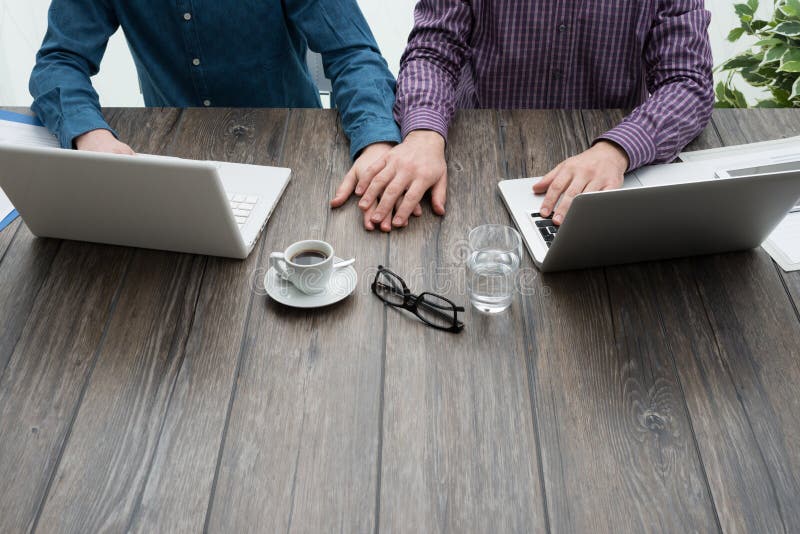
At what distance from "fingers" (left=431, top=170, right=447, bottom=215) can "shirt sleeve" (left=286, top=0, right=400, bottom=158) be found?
0.18 metres

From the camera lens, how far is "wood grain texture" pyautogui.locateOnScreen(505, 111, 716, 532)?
0.74 m

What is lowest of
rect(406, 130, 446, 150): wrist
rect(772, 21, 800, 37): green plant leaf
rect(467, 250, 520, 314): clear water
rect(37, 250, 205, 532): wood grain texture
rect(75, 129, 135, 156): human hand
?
rect(37, 250, 205, 532): wood grain texture

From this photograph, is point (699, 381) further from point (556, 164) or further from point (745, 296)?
point (556, 164)

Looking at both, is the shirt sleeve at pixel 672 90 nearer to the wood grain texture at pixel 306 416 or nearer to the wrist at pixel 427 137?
the wrist at pixel 427 137

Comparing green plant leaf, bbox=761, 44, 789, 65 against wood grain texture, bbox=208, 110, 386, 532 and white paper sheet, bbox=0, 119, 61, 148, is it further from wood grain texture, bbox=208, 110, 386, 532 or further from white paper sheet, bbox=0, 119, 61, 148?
white paper sheet, bbox=0, 119, 61, 148

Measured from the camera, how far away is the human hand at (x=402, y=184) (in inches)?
Answer: 45.0

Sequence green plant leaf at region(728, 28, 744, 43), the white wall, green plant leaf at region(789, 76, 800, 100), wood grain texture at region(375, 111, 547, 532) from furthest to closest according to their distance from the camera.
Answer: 1. the white wall
2. green plant leaf at region(728, 28, 744, 43)
3. green plant leaf at region(789, 76, 800, 100)
4. wood grain texture at region(375, 111, 547, 532)

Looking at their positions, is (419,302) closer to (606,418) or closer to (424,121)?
(606,418)

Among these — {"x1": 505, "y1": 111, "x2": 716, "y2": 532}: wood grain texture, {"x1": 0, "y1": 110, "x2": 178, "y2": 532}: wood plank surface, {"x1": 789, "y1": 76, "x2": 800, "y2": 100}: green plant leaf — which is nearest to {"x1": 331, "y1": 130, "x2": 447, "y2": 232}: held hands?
{"x1": 505, "y1": 111, "x2": 716, "y2": 532}: wood grain texture

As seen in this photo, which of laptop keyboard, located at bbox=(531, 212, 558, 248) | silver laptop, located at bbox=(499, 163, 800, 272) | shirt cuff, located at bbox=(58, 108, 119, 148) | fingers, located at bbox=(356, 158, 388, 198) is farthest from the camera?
shirt cuff, located at bbox=(58, 108, 119, 148)

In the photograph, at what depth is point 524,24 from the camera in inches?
61.0

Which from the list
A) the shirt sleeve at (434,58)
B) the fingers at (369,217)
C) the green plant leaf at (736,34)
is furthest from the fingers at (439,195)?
the green plant leaf at (736,34)

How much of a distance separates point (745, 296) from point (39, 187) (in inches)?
42.6

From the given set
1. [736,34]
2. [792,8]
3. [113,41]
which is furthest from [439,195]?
[113,41]
